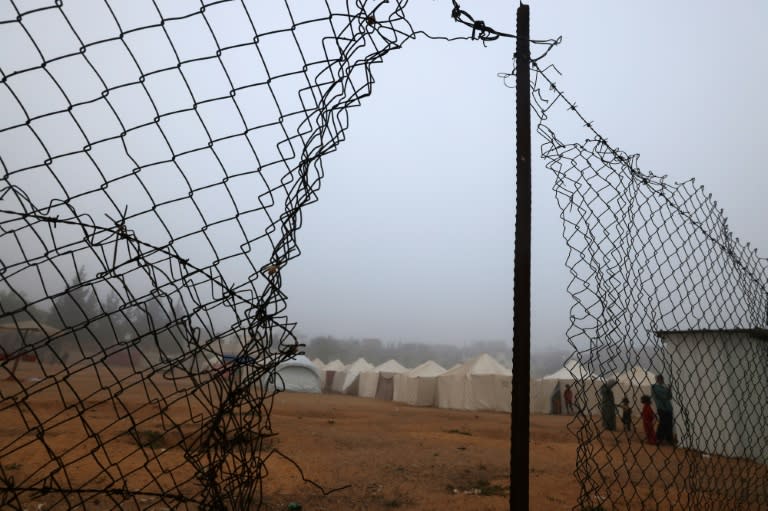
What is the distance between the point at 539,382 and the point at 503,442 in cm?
1573

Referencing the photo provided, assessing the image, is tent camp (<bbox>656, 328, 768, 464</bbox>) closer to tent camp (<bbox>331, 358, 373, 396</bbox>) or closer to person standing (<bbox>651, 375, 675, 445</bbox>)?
person standing (<bbox>651, 375, 675, 445</bbox>)

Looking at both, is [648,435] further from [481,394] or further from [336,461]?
[481,394]

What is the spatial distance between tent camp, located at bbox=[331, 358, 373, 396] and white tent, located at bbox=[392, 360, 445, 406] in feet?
18.9

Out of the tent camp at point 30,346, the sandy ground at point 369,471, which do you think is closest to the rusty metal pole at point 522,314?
the sandy ground at point 369,471

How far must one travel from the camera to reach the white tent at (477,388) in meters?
21.0

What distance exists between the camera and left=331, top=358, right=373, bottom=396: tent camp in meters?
31.9

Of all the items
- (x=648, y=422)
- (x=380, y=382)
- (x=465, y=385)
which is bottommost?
(x=380, y=382)

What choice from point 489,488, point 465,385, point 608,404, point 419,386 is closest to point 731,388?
point 608,404

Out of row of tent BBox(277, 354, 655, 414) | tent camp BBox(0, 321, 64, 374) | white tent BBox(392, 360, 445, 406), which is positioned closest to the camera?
tent camp BBox(0, 321, 64, 374)

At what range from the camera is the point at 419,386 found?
2369 cm

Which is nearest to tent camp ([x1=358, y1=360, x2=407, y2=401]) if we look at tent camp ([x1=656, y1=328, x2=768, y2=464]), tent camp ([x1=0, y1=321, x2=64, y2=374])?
tent camp ([x1=656, y1=328, x2=768, y2=464])

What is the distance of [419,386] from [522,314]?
2285cm

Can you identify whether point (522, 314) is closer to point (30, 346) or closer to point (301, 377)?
point (30, 346)

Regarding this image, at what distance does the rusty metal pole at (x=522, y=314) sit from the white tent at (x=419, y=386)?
2228 cm
